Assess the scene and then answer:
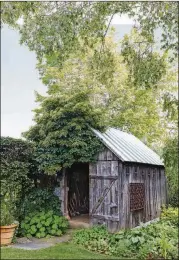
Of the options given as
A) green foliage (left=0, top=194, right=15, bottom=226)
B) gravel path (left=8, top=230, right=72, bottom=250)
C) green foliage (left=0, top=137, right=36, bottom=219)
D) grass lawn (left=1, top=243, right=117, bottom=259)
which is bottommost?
gravel path (left=8, top=230, right=72, bottom=250)

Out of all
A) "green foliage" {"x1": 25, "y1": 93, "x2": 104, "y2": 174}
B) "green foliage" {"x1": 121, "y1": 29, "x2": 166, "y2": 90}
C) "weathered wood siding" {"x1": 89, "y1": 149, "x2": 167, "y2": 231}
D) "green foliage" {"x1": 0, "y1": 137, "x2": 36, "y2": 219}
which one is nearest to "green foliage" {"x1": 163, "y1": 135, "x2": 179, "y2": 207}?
"green foliage" {"x1": 121, "y1": 29, "x2": 166, "y2": 90}

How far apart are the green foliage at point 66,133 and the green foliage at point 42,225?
Result: 64.0 inches

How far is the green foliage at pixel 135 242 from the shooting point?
330 inches

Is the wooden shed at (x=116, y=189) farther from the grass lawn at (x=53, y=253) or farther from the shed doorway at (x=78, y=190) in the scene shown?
the shed doorway at (x=78, y=190)

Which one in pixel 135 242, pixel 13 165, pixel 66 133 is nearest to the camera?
pixel 135 242

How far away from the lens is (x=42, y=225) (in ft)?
35.9

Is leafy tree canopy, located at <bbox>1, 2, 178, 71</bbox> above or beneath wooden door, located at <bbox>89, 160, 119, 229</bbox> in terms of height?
above

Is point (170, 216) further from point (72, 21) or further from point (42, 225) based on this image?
point (72, 21)

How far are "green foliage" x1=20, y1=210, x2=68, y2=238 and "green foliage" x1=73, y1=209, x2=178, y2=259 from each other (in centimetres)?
84

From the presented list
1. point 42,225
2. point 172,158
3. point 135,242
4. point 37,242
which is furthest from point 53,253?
point 172,158

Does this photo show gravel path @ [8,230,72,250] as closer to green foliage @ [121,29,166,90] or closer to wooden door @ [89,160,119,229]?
wooden door @ [89,160,119,229]

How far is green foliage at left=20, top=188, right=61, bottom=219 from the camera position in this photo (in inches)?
460

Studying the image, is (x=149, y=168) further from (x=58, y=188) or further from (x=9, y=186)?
(x=9, y=186)

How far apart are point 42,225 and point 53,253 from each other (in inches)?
106
